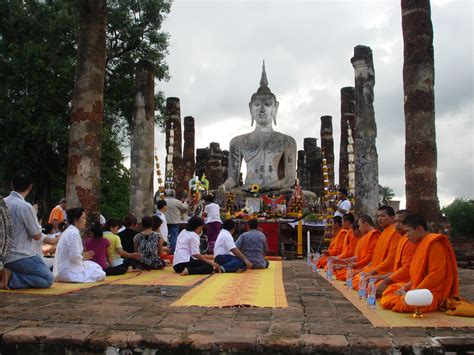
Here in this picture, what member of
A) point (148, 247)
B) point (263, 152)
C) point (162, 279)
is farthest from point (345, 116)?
point (162, 279)

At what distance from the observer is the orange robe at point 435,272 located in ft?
17.5

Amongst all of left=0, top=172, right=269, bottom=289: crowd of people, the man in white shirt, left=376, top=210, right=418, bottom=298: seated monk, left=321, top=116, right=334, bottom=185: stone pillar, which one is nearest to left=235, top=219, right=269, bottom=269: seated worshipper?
left=0, top=172, right=269, bottom=289: crowd of people

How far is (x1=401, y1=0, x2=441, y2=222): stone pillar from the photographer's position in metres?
9.41

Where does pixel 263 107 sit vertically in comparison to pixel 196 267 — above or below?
Result: above

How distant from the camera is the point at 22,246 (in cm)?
671

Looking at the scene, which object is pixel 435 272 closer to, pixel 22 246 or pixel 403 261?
pixel 403 261

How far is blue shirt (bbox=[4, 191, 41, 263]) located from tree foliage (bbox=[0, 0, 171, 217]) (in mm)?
11091

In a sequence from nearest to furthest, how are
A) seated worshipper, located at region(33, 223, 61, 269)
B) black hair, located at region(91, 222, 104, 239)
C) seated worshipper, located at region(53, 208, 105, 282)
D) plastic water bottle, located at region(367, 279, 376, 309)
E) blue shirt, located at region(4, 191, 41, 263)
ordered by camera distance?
plastic water bottle, located at region(367, 279, 376, 309), blue shirt, located at region(4, 191, 41, 263), seated worshipper, located at region(33, 223, 61, 269), seated worshipper, located at region(53, 208, 105, 282), black hair, located at region(91, 222, 104, 239)

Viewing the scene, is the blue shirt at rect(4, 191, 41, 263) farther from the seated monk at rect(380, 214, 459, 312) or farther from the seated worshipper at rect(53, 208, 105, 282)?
the seated monk at rect(380, 214, 459, 312)

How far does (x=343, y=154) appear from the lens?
21.1 metres

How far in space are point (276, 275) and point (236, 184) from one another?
41.0 feet

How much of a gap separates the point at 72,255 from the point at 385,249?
14.5ft

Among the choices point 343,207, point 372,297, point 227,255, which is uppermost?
point 343,207

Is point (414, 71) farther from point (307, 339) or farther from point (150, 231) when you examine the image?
point (307, 339)
